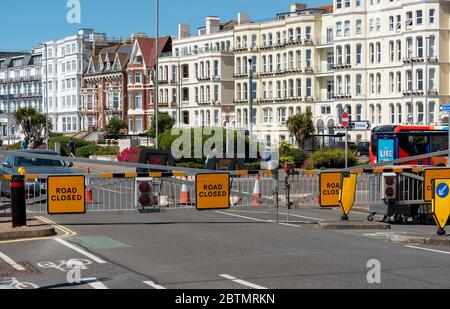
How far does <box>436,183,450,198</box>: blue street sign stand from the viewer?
16.3m

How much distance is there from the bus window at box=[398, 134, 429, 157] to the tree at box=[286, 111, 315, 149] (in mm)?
20725

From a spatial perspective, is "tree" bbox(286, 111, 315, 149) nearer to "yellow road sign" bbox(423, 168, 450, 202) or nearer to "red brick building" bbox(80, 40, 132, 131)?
"red brick building" bbox(80, 40, 132, 131)

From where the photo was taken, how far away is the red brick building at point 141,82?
95.8m

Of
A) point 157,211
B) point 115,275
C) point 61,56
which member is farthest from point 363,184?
point 61,56

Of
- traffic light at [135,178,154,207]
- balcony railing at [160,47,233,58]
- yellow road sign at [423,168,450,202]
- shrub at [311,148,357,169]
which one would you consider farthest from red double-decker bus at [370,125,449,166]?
balcony railing at [160,47,233,58]

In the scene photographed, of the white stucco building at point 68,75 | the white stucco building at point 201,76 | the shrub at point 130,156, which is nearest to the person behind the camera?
the shrub at point 130,156

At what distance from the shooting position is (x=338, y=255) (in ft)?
46.1

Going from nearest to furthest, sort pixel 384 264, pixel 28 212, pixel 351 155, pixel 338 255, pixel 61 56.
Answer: pixel 384 264 → pixel 338 255 → pixel 28 212 → pixel 351 155 → pixel 61 56

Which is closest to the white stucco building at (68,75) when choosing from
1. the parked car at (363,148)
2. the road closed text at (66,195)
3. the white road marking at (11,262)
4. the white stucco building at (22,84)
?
the white stucco building at (22,84)

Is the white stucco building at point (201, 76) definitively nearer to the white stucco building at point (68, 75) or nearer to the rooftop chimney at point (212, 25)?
the rooftop chimney at point (212, 25)

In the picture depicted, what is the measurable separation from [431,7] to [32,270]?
181 ft

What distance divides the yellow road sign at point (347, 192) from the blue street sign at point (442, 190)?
3311 millimetres

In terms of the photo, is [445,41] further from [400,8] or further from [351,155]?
[351,155]

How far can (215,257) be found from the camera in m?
13.8
